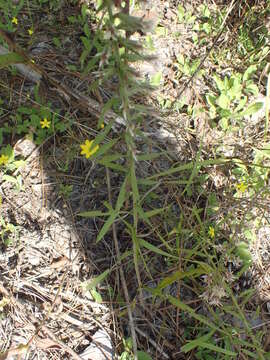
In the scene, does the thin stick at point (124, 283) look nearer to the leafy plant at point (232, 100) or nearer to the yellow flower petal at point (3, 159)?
the yellow flower petal at point (3, 159)

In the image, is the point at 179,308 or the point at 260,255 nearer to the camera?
the point at 179,308

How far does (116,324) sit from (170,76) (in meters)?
1.53

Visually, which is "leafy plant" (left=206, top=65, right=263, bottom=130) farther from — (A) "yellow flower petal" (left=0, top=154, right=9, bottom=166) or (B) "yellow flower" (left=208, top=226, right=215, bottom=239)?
(A) "yellow flower petal" (left=0, top=154, right=9, bottom=166)

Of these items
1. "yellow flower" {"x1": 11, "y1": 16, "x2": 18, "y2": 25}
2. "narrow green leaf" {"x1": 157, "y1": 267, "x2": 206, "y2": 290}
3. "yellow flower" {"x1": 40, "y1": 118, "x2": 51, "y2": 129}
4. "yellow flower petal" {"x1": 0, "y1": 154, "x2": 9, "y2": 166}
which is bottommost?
"narrow green leaf" {"x1": 157, "y1": 267, "x2": 206, "y2": 290}

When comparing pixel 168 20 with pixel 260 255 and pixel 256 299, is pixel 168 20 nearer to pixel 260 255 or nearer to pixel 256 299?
pixel 260 255

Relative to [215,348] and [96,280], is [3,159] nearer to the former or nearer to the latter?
[96,280]

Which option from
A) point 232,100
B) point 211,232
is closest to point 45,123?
point 211,232

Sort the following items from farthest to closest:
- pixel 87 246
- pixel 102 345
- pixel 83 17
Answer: pixel 83 17 → pixel 87 246 → pixel 102 345

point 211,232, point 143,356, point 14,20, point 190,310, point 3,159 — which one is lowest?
point 143,356

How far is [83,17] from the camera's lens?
2.29 meters

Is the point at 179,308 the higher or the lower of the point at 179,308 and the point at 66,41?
the lower

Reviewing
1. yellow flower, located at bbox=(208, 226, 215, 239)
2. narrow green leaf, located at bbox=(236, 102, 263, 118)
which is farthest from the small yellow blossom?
narrow green leaf, located at bbox=(236, 102, 263, 118)

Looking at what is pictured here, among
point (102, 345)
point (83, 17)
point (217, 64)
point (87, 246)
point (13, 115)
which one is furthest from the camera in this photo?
point (217, 64)

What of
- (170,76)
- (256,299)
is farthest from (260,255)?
(170,76)
